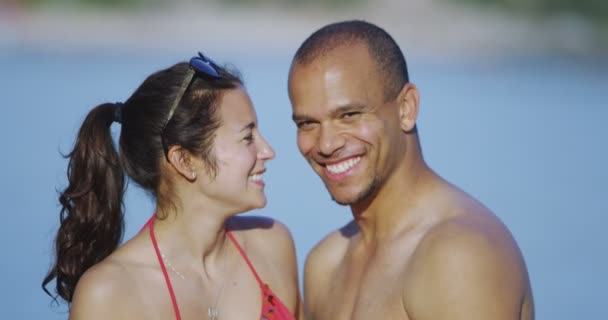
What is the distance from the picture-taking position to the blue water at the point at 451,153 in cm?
937

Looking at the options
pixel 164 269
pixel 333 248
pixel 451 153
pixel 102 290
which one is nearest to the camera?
pixel 102 290

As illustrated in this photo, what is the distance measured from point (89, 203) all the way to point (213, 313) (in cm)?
59

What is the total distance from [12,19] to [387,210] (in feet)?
73.5

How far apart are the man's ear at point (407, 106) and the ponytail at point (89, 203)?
1038mm

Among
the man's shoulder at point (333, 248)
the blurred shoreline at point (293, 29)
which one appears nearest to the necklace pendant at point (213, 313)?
the man's shoulder at point (333, 248)

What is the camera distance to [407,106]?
11.4 feet

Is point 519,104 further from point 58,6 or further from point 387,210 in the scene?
point 387,210

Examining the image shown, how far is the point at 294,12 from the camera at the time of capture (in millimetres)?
24547

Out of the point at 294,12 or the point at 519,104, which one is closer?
the point at 519,104

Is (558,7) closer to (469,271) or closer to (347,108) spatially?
(347,108)

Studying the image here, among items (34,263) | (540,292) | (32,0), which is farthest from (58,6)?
(540,292)

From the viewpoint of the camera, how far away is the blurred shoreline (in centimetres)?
2428

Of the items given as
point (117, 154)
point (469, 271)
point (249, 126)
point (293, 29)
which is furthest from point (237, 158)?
point (293, 29)

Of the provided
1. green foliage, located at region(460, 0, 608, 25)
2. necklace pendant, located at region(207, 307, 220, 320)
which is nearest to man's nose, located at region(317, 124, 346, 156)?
necklace pendant, located at region(207, 307, 220, 320)
